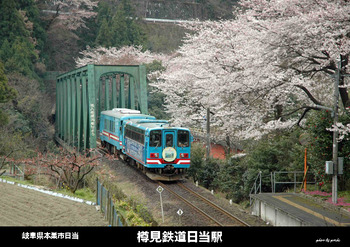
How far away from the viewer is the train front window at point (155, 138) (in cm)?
1781

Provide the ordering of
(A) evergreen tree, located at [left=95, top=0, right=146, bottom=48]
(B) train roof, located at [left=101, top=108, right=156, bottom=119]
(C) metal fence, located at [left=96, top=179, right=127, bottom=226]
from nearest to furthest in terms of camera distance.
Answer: (C) metal fence, located at [left=96, top=179, right=127, bottom=226]
(B) train roof, located at [left=101, top=108, right=156, bottom=119]
(A) evergreen tree, located at [left=95, top=0, right=146, bottom=48]

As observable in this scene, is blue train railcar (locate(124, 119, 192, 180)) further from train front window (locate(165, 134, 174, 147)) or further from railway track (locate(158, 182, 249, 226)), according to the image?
railway track (locate(158, 182, 249, 226))

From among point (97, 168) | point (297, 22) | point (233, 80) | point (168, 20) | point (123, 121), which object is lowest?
point (97, 168)

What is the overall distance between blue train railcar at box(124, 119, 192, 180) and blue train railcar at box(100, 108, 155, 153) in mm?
4088

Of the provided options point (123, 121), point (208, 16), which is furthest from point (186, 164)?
point (208, 16)

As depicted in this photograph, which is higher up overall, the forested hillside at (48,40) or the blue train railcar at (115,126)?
the forested hillside at (48,40)

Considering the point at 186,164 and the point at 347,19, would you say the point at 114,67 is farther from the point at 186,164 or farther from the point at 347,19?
the point at 347,19

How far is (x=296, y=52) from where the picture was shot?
1512 cm

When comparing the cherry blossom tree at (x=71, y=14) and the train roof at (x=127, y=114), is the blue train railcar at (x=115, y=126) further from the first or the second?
the cherry blossom tree at (x=71, y=14)

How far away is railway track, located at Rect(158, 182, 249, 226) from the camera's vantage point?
1252 centimetres

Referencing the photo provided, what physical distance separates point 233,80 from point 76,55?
35696mm

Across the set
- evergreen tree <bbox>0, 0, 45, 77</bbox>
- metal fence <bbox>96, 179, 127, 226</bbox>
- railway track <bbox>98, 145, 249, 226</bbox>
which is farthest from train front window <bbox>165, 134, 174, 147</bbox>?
evergreen tree <bbox>0, 0, 45, 77</bbox>

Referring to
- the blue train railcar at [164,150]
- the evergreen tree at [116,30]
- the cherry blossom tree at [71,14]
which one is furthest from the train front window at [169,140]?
the cherry blossom tree at [71,14]

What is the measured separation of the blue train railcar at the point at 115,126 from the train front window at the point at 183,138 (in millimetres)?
4942
